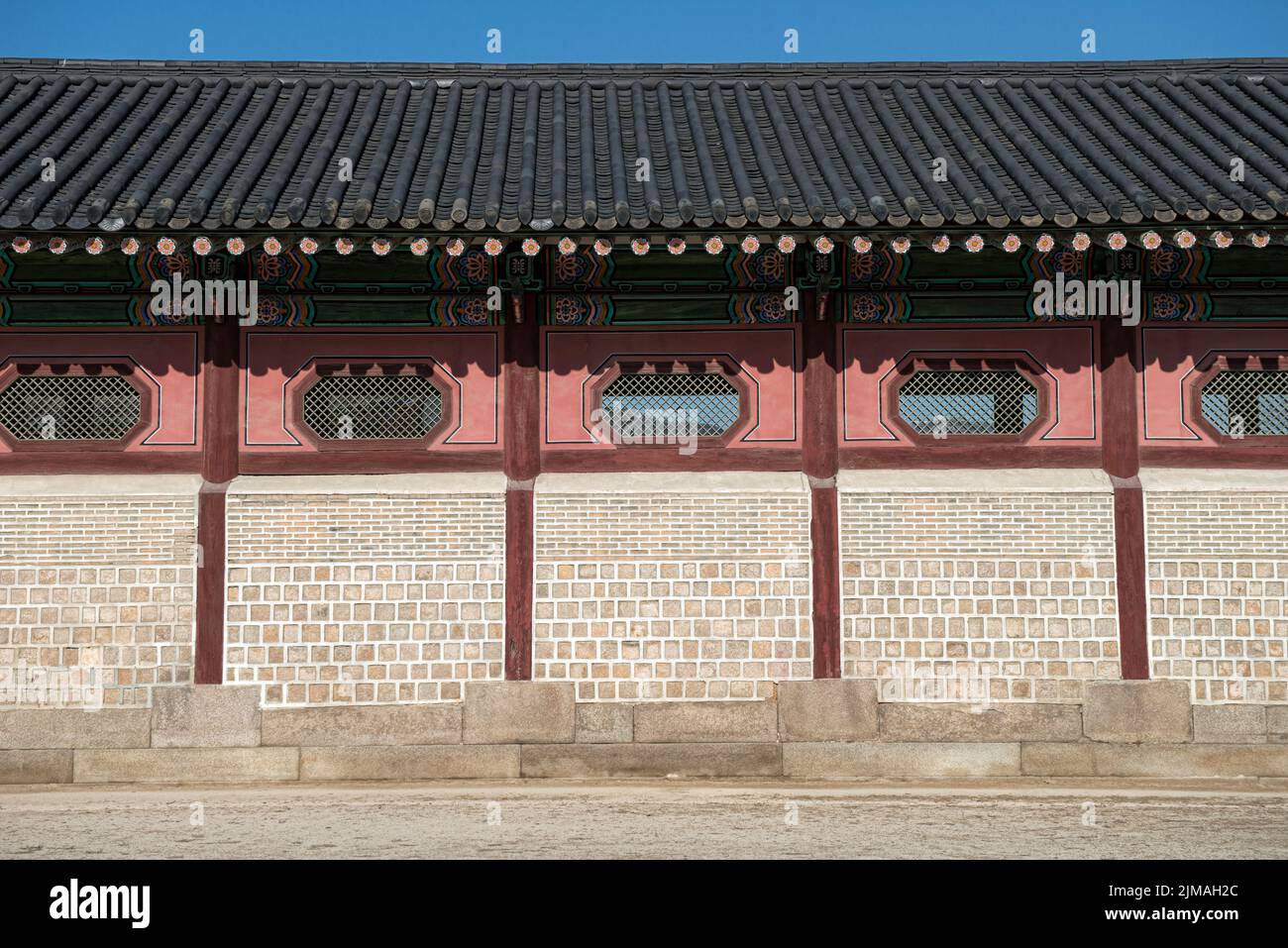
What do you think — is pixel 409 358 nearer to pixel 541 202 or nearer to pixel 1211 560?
pixel 541 202

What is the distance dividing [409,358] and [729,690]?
12.4 ft

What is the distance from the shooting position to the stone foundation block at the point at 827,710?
951 cm

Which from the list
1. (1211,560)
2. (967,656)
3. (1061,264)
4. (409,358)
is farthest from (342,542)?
(1211,560)

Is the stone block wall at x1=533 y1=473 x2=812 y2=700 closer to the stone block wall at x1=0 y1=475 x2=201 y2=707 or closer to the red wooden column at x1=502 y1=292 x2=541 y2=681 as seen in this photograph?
the red wooden column at x1=502 y1=292 x2=541 y2=681

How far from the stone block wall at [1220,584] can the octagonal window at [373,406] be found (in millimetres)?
6021

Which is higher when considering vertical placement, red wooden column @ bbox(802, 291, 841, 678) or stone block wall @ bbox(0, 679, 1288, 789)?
red wooden column @ bbox(802, 291, 841, 678)

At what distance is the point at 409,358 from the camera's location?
989 cm

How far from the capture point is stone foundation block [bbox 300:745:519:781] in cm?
938

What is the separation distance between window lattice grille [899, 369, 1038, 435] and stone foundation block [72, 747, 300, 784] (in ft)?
19.1

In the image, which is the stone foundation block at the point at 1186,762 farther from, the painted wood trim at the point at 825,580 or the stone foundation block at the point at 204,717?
the stone foundation block at the point at 204,717

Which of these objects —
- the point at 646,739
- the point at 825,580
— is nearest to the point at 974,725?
the point at 825,580

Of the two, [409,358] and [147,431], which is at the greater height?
[409,358]

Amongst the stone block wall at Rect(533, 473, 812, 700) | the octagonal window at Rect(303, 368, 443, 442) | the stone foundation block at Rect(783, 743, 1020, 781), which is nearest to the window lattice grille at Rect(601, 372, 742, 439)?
the stone block wall at Rect(533, 473, 812, 700)

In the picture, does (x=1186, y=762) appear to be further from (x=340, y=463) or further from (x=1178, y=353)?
(x=340, y=463)
